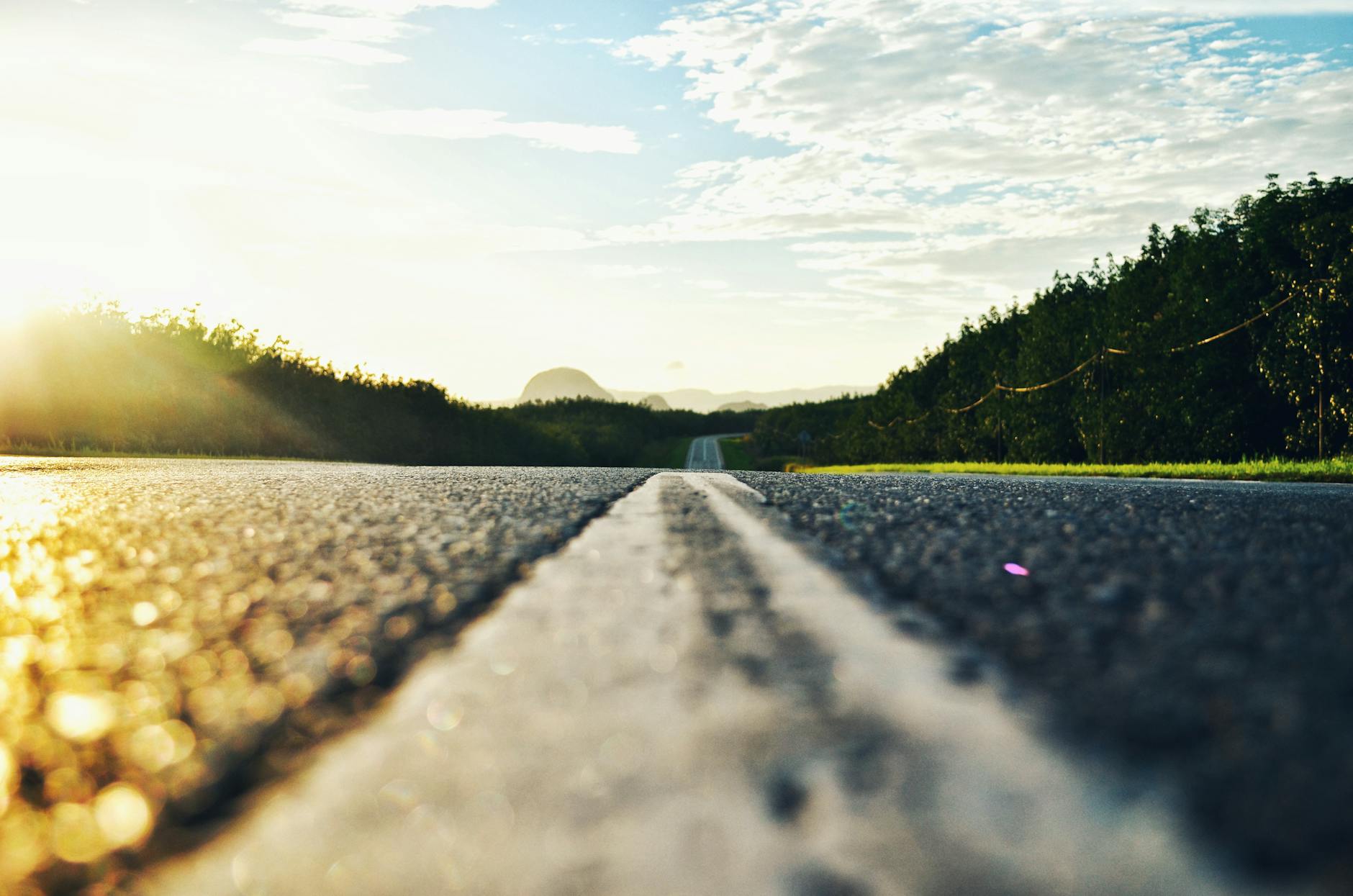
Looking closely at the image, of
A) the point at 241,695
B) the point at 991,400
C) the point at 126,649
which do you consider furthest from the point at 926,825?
the point at 991,400

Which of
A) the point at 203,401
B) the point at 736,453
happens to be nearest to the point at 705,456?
the point at 736,453

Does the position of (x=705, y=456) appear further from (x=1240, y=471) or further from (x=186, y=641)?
(x=186, y=641)

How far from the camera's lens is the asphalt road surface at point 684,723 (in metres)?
0.95

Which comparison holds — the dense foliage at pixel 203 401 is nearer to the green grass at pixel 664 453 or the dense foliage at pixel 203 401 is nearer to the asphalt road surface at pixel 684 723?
the asphalt road surface at pixel 684 723

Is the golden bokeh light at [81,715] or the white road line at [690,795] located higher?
the golden bokeh light at [81,715]

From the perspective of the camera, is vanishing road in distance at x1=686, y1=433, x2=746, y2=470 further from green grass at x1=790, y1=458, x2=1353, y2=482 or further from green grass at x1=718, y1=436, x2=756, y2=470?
green grass at x1=790, y1=458, x2=1353, y2=482

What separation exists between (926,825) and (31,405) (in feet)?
90.6

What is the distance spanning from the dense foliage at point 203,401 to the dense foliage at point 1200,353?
23721mm

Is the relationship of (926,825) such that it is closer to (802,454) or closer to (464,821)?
(464,821)

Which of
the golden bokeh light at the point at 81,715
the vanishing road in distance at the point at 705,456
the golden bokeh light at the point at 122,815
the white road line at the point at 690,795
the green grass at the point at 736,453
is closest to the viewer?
the white road line at the point at 690,795

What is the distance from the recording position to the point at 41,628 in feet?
6.89

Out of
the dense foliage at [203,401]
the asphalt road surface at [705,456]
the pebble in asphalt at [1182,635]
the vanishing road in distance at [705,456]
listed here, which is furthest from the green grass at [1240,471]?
the asphalt road surface at [705,456]

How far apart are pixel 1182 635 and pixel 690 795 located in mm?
1207

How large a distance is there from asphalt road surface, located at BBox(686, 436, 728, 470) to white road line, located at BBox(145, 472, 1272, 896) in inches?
3499
